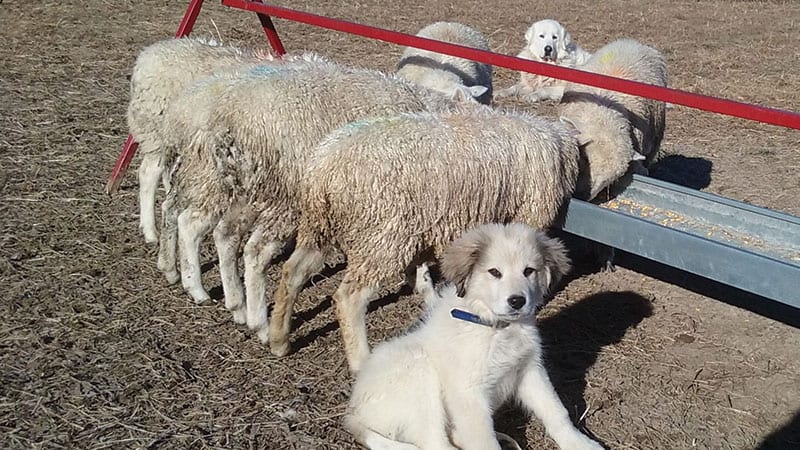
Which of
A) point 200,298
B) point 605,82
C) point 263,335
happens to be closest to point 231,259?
point 200,298

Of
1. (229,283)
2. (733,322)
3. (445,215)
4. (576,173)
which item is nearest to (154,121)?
(229,283)

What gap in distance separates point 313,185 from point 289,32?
8056 millimetres

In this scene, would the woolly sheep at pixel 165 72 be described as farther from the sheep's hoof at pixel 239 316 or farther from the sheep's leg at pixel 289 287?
the sheep's leg at pixel 289 287

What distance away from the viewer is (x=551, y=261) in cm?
352

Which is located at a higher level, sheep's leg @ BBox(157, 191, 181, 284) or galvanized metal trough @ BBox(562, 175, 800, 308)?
galvanized metal trough @ BBox(562, 175, 800, 308)

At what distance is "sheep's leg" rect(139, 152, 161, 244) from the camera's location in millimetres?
5656

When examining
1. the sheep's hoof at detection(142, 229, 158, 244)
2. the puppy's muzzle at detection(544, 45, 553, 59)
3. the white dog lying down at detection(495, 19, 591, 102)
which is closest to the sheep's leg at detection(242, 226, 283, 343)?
the sheep's hoof at detection(142, 229, 158, 244)

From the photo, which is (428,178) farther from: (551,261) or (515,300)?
(515,300)

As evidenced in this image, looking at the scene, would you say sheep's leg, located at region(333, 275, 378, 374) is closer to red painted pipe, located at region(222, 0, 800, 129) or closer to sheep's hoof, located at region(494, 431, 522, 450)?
sheep's hoof, located at region(494, 431, 522, 450)

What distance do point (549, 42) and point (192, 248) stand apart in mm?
5713

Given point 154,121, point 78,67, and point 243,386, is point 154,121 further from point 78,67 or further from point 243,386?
point 78,67

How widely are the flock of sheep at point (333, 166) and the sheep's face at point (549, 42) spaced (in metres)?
4.30

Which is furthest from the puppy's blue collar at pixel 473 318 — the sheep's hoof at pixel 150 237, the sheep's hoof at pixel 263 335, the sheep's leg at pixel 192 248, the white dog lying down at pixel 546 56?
the white dog lying down at pixel 546 56

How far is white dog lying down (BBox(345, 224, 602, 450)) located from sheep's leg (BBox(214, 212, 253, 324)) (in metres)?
1.39
